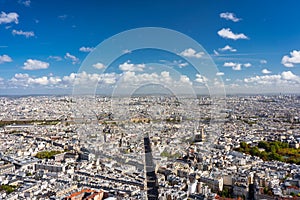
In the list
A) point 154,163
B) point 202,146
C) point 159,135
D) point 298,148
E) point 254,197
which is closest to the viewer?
point 254,197

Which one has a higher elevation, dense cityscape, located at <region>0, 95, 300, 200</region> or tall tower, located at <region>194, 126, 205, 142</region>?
tall tower, located at <region>194, 126, 205, 142</region>

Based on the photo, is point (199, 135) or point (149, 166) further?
point (199, 135)

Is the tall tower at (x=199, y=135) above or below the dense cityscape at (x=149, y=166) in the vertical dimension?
above

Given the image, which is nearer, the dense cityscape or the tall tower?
the dense cityscape

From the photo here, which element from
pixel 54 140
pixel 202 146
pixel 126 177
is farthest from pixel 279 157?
pixel 54 140

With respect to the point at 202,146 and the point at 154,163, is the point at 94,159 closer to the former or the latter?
the point at 154,163

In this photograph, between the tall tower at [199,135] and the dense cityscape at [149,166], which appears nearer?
the dense cityscape at [149,166]

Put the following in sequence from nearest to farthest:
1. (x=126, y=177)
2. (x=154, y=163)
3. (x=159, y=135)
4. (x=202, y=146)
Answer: (x=126, y=177) < (x=154, y=163) < (x=202, y=146) < (x=159, y=135)

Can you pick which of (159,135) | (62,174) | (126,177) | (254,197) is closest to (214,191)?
(254,197)

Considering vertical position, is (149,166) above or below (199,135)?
below

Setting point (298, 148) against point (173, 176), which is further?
point (298, 148)
